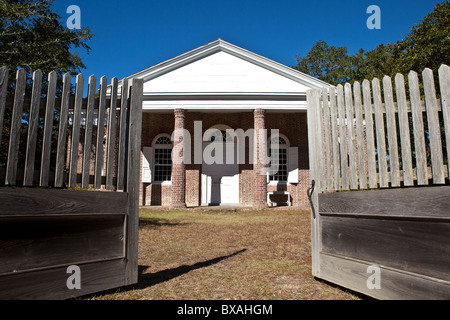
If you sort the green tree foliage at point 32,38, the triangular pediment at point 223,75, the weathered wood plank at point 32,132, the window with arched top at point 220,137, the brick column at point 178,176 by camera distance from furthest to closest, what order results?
the window with arched top at point 220,137
the triangular pediment at point 223,75
the brick column at point 178,176
the green tree foliage at point 32,38
the weathered wood plank at point 32,132

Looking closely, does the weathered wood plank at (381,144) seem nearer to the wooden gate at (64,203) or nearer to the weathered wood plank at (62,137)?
the wooden gate at (64,203)

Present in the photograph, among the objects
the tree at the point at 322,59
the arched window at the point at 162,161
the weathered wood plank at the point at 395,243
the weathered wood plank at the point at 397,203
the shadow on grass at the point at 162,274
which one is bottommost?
the shadow on grass at the point at 162,274

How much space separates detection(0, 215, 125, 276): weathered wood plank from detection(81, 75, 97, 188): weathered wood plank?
0.36 m

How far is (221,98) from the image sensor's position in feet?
53.5

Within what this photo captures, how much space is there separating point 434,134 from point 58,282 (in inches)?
122

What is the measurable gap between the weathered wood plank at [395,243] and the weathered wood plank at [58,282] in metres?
2.15

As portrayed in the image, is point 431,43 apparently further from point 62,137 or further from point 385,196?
point 62,137

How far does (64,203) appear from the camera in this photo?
294 cm

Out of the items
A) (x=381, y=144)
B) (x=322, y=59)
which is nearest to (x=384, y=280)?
(x=381, y=144)

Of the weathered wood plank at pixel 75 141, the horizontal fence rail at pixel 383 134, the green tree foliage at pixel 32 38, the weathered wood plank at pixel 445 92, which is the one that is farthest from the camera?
the green tree foliage at pixel 32 38

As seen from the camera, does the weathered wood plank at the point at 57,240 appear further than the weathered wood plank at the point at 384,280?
Yes

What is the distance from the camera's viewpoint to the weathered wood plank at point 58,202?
2613 mm

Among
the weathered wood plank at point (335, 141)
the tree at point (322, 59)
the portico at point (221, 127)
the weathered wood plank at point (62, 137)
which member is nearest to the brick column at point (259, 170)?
the portico at point (221, 127)

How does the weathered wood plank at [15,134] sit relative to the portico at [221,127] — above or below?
below
